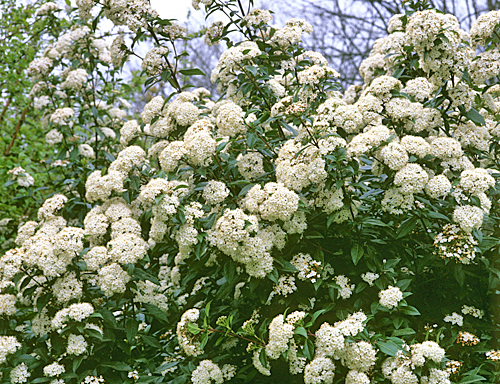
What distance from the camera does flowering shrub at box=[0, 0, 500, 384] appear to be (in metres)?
3.04

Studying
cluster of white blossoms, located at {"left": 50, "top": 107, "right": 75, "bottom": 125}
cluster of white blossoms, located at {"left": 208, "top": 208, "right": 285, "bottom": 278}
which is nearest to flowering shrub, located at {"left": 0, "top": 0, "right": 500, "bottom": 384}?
cluster of white blossoms, located at {"left": 208, "top": 208, "right": 285, "bottom": 278}

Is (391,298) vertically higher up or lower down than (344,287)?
lower down

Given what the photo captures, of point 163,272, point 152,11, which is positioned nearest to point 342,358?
point 163,272

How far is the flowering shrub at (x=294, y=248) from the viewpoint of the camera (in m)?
3.04

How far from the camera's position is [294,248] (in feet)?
11.2

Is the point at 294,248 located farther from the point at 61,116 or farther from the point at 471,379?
the point at 61,116

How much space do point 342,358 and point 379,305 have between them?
16.8 inches

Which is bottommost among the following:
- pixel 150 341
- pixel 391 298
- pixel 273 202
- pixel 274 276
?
pixel 150 341

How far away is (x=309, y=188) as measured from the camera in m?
3.40

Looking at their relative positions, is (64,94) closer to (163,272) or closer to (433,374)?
Answer: (163,272)

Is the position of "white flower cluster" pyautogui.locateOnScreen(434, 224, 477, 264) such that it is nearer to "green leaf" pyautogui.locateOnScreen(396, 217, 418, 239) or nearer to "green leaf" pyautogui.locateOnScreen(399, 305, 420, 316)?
"green leaf" pyautogui.locateOnScreen(396, 217, 418, 239)

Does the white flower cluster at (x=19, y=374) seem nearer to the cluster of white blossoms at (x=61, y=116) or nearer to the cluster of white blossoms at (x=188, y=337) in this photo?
the cluster of white blossoms at (x=188, y=337)

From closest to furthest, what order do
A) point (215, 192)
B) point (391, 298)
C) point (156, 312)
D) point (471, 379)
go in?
point (471, 379) → point (391, 298) → point (215, 192) → point (156, 312)

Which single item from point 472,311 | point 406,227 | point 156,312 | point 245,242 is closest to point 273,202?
point 245,242
